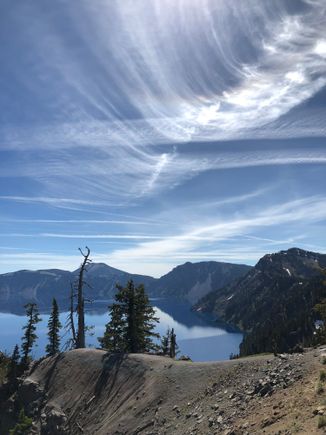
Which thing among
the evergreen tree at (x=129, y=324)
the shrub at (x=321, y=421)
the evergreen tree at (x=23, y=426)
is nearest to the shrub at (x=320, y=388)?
the shrub at (x=321, y=421)

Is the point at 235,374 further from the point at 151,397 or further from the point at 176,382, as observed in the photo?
the point at 151,397

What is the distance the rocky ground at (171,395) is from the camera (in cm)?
1856

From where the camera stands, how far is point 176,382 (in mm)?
29125

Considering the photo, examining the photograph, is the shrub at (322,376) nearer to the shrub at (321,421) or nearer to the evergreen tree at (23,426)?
the shrub at (321,421)

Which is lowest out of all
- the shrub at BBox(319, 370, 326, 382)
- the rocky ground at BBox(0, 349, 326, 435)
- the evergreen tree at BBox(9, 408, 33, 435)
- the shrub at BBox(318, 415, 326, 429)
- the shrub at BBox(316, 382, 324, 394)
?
the evergreen tree at BBox(9, 408, 33, 435)

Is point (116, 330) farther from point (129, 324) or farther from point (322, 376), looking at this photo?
point (322, 376)

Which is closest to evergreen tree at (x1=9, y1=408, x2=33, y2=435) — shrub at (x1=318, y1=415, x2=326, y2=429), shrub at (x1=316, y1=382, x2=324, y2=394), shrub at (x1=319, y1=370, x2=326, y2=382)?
shrub at (x1=319, y1=370, x2=326, y2=382)

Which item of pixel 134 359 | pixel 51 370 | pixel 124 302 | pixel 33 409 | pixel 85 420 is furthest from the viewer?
pixel 124 302

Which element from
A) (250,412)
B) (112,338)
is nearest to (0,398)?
(112,338)

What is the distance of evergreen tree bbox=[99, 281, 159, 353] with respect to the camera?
162 ft

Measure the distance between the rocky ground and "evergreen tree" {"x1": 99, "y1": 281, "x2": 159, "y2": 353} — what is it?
6992 mm

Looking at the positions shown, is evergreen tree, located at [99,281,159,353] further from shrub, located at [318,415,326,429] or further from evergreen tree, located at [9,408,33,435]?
shrub, located at [318,415,326,429]

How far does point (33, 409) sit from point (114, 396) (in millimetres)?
12218

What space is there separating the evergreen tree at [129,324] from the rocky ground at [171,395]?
22.9 feet
